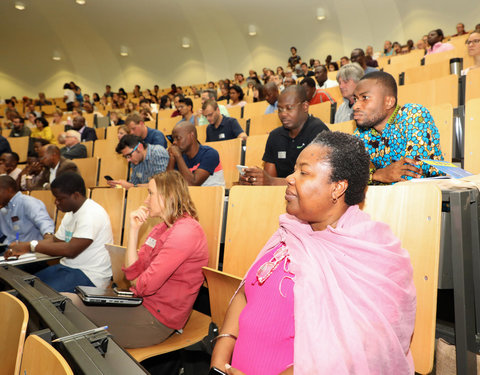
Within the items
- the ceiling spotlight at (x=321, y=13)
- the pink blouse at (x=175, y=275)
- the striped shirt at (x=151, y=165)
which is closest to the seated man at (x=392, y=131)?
the pink blouse at (x=175, y=275)

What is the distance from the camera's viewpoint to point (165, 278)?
157cm

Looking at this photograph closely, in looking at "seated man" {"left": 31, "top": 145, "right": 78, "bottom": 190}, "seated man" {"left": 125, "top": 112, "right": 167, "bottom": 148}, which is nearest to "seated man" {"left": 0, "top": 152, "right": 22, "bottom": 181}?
"seated man" {"left": 31, "top": 145, "right": 78, "bottom": 190}

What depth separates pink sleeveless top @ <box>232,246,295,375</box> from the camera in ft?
3.13

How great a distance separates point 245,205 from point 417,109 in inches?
37.9

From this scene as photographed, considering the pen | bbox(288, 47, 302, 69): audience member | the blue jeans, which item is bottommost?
the blue jeans

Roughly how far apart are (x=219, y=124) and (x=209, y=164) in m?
1.19

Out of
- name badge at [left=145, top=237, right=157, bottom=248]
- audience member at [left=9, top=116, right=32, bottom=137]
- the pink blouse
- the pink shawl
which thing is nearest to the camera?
the pink shawl

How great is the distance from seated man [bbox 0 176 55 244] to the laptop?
159cm

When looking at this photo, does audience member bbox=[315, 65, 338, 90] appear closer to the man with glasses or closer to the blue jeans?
the man with glasses

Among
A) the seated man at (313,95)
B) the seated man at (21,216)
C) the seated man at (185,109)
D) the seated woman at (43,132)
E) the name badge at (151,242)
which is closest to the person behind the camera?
the name badge at (151,242)

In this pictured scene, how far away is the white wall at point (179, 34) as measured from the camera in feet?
32.5

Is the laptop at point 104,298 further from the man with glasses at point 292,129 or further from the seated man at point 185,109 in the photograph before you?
the seated man at point 185,109

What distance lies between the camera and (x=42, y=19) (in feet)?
38.1

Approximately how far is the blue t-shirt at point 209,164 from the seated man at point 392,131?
1.41 m
